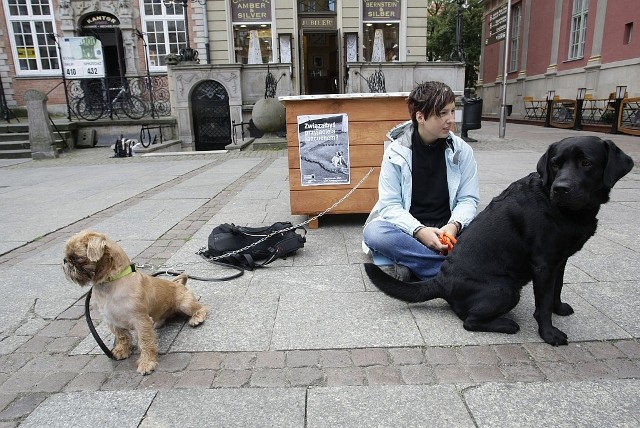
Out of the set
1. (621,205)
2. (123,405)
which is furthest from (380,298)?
(621,205)

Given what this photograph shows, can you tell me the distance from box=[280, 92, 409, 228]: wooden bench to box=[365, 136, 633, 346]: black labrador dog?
2.27 meters

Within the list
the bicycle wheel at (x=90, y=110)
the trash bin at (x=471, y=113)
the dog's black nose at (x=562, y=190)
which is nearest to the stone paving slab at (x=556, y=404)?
the dog's black nose at (x=562, y=190)

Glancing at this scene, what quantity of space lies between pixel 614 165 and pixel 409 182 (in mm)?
1366

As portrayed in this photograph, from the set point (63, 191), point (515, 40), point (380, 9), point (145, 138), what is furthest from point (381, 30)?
point (515, 40)

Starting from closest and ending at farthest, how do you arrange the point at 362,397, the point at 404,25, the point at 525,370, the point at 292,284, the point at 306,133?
the point at 362,397, the point at 525,370, the point at 292,284, the point at 306,133, the point at 404,25

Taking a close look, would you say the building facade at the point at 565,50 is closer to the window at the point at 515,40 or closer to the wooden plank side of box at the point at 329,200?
the window at the point at 515,40

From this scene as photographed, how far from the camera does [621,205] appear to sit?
19.1 ft

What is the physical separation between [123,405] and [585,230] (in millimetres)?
2507

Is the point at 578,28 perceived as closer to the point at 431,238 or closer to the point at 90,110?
the point at 90,110

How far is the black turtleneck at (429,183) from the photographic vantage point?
3.33 meters

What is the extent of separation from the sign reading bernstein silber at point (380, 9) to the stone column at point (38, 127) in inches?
506

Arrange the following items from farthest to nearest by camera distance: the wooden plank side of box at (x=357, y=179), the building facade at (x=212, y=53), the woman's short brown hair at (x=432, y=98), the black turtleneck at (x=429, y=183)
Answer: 1. the building facade at (x=212, y=53)
2. the wooden plank side of box at (x=357, y=179)
3. the black turtleneck at (x=429, y=183)
4. the woman's short brown hair at (x=432, y=98)

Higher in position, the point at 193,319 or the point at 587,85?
the point at 587,85

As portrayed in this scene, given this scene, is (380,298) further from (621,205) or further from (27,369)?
(621,205)
